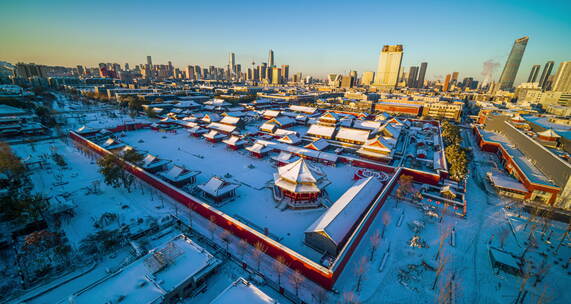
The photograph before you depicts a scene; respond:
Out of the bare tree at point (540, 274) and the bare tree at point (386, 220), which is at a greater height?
the bare tree at point (540, 274)

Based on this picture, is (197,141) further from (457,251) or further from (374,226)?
(457,251)

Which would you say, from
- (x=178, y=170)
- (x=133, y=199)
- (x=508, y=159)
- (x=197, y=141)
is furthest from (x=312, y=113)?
(x=133, y=199)

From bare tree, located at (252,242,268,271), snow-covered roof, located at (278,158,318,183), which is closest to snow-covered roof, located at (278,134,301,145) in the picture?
snow-covered roof, located at (278,158,318,183)

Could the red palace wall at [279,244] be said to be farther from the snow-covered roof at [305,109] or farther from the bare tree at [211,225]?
the snow-covered roof at [305,109]

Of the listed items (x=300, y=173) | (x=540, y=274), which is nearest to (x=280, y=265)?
(x=300, y=173)

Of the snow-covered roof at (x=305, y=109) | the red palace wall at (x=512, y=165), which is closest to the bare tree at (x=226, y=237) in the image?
the red palace wall at (x=512, y=165)

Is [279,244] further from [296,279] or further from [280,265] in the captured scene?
[296,279]
